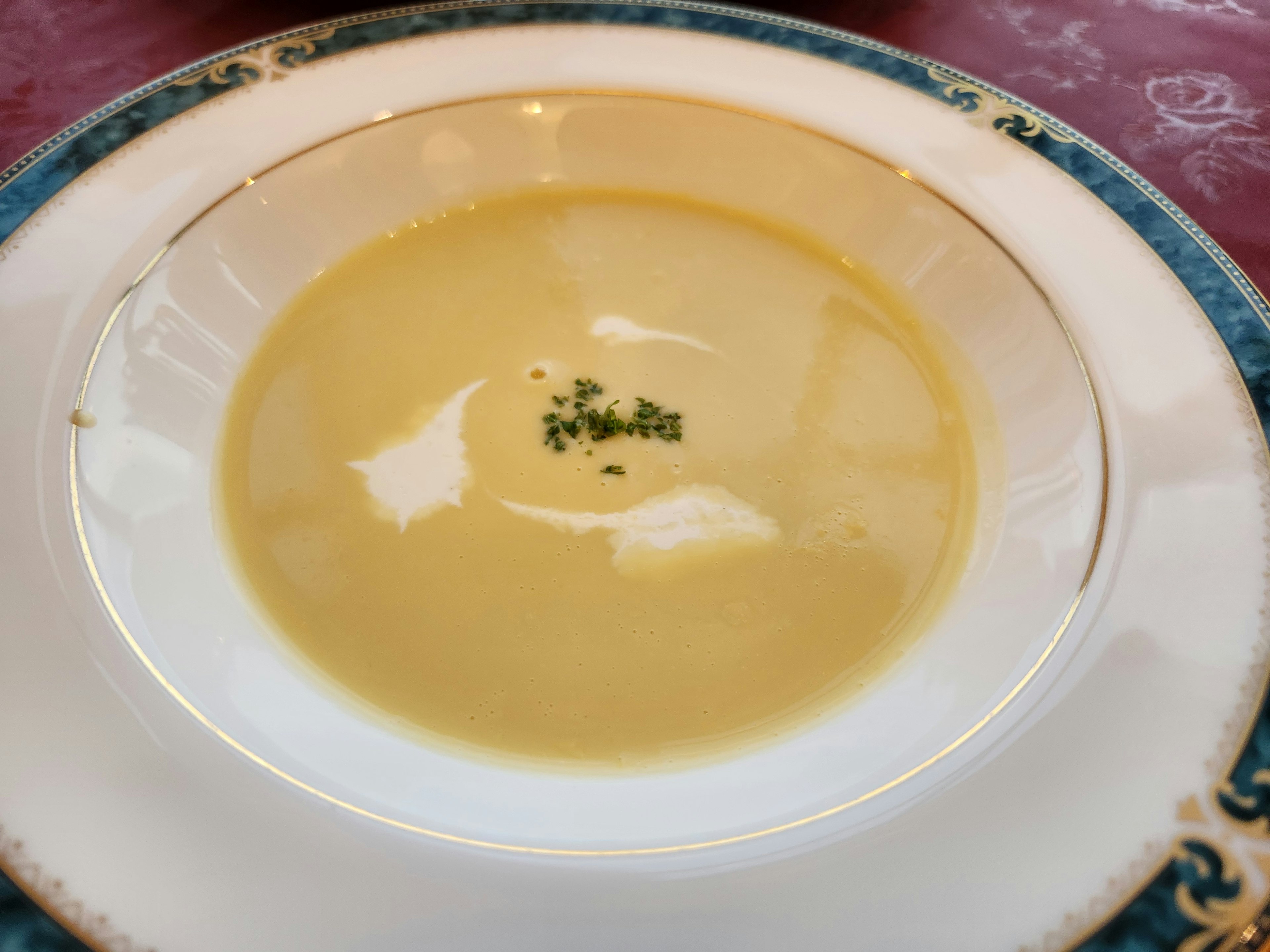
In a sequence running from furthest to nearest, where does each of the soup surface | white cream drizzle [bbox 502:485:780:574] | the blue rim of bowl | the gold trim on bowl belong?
white cream drizzle [bbox 502:485:780:574] → the soup surface → the gold trim on bowl → the blue rim of bowl

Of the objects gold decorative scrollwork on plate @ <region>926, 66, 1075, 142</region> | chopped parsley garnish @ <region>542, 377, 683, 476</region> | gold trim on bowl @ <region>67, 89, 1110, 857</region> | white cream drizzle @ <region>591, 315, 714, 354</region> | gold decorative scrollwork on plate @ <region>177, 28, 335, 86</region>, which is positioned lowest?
gold trim on bowl @ <region>67, 89, 1110, 857</region>

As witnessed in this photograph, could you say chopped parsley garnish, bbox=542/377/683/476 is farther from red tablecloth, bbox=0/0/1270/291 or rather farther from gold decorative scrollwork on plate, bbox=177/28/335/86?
red tablecloth, bbox=0/0/1270/291

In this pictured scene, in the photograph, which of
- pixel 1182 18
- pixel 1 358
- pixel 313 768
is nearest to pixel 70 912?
pixel 313 768

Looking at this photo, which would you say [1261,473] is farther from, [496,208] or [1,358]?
[1,358]

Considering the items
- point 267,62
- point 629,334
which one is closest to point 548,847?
point 629,334

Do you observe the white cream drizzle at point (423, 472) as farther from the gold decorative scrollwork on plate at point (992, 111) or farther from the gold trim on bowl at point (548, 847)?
the gold decorative scrollwork on plate at point (992, 111)

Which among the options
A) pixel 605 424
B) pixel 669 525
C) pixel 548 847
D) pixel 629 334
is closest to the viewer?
pixel 548 847

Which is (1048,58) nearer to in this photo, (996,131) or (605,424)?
(996,131)

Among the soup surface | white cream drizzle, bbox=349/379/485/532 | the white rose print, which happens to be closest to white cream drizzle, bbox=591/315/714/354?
the soup surface
